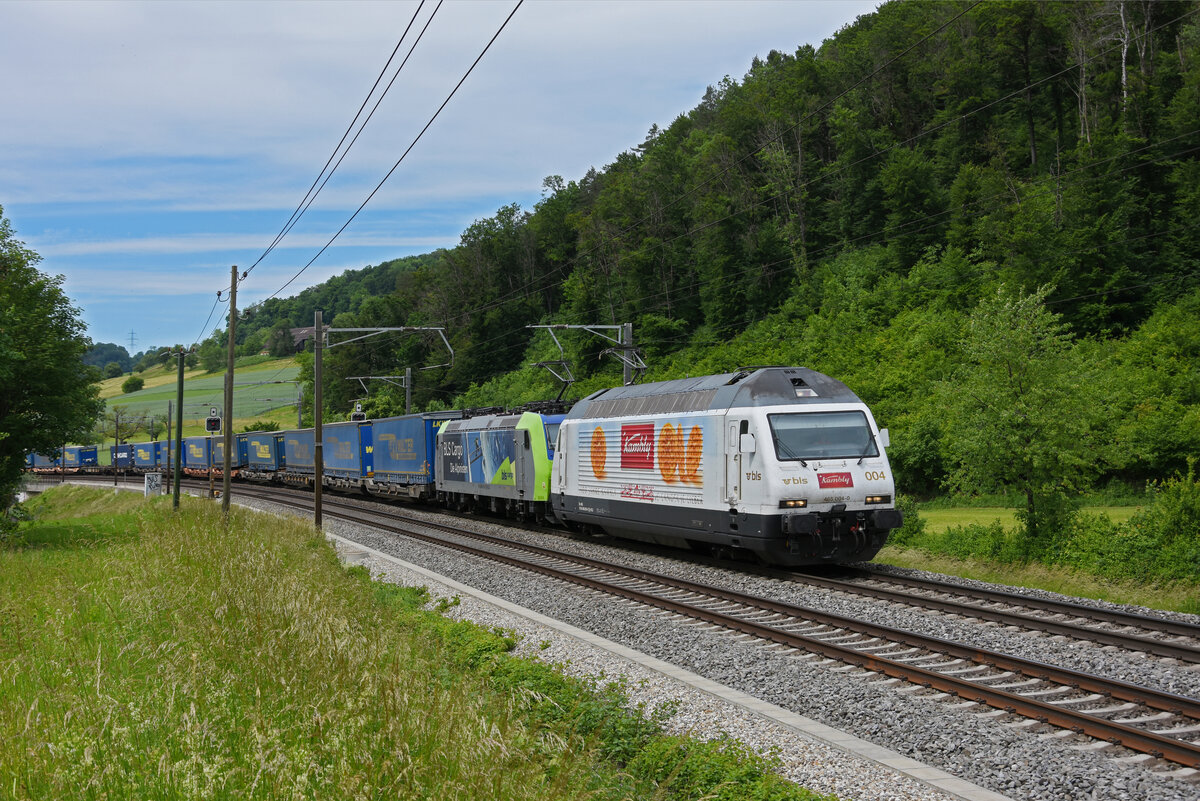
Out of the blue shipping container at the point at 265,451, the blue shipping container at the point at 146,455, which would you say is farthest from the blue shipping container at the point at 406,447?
the blue shipping container at the point at 146,455

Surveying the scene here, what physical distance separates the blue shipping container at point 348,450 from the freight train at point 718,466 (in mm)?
14588

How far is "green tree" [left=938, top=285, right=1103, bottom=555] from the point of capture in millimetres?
17609

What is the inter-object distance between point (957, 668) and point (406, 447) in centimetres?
2788

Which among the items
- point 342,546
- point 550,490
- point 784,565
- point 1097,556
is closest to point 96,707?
point 784,565

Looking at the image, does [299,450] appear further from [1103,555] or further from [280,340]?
[280,340]

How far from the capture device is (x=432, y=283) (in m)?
99.7

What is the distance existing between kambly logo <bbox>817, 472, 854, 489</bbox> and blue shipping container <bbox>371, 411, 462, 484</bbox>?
19499 mm

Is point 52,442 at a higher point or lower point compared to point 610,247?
lower

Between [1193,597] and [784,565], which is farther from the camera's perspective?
[784,565]

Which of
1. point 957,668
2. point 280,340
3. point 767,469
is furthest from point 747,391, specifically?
point 280,340

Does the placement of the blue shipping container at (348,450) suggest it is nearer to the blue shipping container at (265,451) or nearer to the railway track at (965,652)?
the blue shipping container at (265,451)

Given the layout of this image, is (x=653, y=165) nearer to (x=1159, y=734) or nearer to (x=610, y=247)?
(x=610, y=247)

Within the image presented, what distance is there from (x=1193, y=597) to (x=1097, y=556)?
2.61 meters

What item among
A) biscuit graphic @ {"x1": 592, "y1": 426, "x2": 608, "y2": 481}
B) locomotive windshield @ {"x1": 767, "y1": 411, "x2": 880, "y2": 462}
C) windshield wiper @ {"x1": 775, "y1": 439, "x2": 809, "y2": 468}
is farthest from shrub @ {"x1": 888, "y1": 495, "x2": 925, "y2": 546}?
biscuit graphic @ {"x1": 592, "y1": 426, "x2": 608, "y2": 481}
